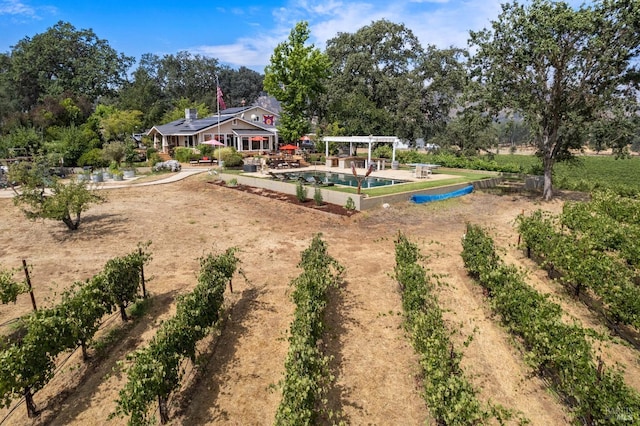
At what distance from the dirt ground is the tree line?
699 cm

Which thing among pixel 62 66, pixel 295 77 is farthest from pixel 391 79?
pixel 62 66

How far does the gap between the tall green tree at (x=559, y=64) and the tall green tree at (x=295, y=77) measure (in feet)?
78.8

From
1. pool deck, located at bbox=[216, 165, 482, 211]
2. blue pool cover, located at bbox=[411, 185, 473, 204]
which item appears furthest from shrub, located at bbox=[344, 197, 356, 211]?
blue pool cover, located at bbox=[411, 185, 473, 204]

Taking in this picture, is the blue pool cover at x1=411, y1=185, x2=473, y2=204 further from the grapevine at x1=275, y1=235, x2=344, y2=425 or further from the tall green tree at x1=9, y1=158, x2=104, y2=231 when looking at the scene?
the tall green tree at x1=9, y1=158, x2=104, y2=231

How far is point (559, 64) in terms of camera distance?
63.7 ft

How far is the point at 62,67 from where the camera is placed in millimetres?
69875

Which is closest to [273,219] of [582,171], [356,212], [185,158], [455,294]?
[356,212]

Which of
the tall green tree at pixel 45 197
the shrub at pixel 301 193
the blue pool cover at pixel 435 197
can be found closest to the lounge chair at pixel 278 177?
the shrub at pixel 301 193

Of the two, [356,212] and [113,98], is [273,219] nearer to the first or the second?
[356,212]

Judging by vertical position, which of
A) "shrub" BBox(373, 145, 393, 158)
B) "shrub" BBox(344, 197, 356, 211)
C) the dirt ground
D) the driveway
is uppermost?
"shrub" BBox(373, 145, 393, 158)

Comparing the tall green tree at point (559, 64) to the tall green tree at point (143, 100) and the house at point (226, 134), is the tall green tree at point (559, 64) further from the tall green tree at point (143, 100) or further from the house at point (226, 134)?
the tall green tree at point (143, 100)

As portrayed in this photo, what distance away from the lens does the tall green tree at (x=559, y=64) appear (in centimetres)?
1798

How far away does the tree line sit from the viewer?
61.9 ft

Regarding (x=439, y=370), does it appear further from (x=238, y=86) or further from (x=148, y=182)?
(x=238, y=86)
